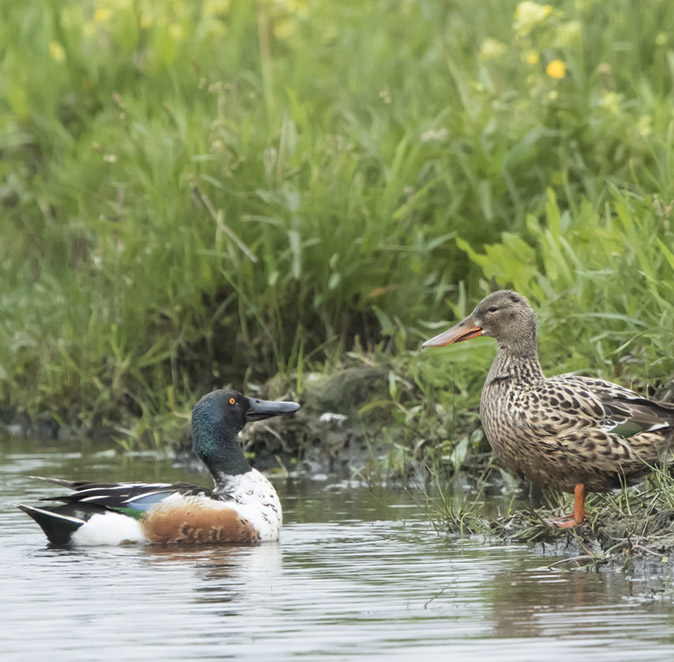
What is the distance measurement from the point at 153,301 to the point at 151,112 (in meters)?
2.83

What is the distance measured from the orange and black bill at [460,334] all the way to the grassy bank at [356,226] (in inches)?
34.1

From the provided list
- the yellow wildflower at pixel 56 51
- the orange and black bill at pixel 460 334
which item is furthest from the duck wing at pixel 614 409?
Result: the yellow wildflower at pixel 56 51

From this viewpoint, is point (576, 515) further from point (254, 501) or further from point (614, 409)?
point (254, 501)

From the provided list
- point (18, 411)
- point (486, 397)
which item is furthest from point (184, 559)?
point (18, 411)

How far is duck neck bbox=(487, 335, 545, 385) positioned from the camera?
7324 millimetres

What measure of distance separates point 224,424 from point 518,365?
1.59 m

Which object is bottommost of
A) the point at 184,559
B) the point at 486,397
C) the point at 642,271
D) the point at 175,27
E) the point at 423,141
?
the point at 184,559

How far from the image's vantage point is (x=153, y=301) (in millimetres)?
10703

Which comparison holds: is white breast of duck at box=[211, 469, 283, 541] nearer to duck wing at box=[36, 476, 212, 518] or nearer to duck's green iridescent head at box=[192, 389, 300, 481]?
duck's green iridescent head at box=[192, 389, 300, 481]

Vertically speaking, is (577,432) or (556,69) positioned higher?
(556,69)

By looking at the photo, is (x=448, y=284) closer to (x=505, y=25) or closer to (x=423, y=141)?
(x=423, y=141)

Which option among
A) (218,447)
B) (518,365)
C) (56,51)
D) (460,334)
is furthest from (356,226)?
(56,51)

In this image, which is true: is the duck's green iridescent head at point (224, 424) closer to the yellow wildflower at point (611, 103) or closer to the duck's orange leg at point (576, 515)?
the duck's orange leg at point (576, 515)

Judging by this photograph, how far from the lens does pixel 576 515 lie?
6.72 m
